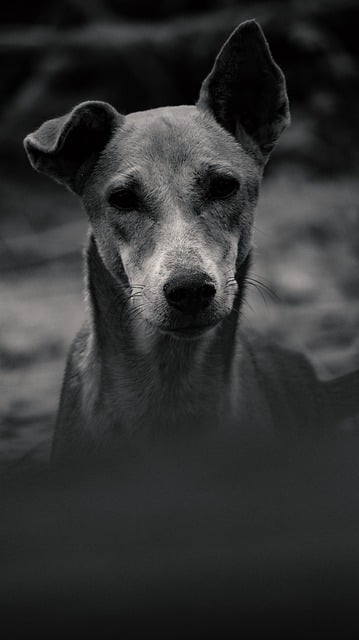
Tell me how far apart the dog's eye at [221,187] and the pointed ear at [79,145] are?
409 millimetres

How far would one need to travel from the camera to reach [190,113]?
309 cm

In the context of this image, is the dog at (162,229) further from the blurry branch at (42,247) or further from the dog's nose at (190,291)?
the blurry branch at (42,247)

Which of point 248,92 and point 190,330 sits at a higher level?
point 248,92

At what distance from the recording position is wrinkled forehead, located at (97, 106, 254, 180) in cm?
289

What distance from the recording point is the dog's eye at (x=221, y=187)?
2.90 metres

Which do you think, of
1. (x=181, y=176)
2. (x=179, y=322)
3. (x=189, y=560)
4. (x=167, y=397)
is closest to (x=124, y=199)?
(x=181, y=176)

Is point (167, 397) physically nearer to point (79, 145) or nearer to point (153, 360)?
point (153, 360)

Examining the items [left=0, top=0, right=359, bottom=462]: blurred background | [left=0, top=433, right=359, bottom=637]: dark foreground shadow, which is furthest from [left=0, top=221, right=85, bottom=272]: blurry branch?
[left=0, top=433, right=359, bottom=637]: dark foreground shadow

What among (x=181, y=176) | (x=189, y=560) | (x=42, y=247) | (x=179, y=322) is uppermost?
(x=42, y=247)

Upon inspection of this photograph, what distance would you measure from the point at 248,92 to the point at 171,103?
352cm

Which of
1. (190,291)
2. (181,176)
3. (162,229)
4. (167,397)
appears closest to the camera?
(190,291)

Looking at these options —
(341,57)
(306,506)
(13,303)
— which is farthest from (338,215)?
(306,506)

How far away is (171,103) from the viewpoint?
6590 mm

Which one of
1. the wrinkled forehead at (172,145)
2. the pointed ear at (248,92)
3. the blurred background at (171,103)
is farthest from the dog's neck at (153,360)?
the blurred background at (171,103)
